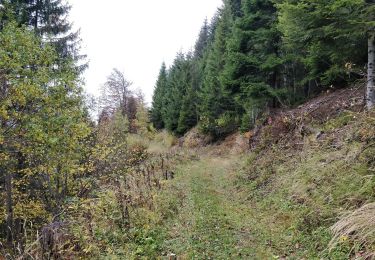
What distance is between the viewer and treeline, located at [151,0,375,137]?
30.1 feet

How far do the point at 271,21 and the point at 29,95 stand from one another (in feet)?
41.2

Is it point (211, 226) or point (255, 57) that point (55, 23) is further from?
point (211, 226)

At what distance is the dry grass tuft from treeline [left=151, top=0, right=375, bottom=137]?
3196 millimetres

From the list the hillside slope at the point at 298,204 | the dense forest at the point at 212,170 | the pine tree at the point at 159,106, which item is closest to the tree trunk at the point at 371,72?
the dense forest at the point at 212,170

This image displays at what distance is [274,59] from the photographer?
1517 cm

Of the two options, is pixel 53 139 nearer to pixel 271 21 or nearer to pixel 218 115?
pixel 271 21

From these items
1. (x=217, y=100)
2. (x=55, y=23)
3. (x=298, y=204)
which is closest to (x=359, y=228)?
(x=298, y=204)

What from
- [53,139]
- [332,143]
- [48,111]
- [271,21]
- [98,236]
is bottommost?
[98,236]

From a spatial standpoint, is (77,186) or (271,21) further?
(271,21)

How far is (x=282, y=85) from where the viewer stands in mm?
18000

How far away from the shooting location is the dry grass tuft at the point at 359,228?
3543mm

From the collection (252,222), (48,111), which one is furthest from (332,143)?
(48,111)

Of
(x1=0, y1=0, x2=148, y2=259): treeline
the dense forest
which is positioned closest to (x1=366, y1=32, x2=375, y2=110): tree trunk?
the dense forest

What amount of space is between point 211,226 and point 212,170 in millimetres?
8255
